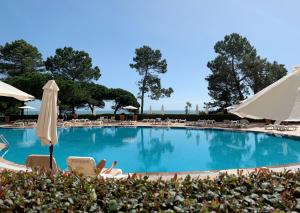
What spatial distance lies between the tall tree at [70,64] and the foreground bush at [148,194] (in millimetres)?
36499

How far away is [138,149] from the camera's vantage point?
51.5 ft

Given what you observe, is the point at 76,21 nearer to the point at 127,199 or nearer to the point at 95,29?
the point at 95,29

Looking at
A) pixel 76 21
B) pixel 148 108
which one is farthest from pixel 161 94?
pixel 76 21

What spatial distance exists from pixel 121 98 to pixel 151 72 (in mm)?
4717

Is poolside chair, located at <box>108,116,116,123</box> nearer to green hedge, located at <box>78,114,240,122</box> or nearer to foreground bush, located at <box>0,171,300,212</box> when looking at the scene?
green hedge, located at <box>78,114,240,122</box>

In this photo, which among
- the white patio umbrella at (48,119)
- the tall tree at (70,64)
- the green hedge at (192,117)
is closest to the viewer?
the white patio umbrella at (48,119)

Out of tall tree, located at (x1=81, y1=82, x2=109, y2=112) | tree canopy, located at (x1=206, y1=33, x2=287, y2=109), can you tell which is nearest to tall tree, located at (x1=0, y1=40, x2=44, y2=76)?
tall tree, located at (x1=81, y1=82, x2=109, y2=112)

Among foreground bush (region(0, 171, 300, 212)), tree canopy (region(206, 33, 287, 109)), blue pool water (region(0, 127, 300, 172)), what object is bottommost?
blue pool water (region(0, 127, 300, 172))

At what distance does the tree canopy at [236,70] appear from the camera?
3331cm

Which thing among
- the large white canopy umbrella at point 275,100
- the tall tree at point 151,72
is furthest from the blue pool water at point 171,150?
the tall tree at point 151,72

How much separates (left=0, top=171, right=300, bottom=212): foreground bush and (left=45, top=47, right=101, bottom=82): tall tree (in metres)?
36.5

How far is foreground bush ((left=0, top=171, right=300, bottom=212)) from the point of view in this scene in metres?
2.62

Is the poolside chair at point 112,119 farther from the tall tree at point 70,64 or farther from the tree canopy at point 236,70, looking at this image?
the tree canopy at point 236,70

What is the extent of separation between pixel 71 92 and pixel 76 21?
1145 cm
